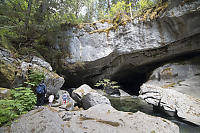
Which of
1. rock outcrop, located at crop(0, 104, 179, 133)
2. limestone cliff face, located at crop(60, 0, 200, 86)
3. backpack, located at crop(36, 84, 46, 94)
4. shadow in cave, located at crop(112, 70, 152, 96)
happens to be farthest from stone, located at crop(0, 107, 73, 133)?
shadow in cave, located at crop(112, 70, 152, 96)

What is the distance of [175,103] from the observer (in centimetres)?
455

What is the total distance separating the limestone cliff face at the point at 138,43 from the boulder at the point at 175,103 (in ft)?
19.8

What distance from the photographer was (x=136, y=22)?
9953 millimetres

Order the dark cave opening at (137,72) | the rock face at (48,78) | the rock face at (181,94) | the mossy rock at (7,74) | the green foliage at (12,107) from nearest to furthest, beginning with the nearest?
the green foliage at (12,107) → the rock face at (181,94) → the mossy rock at (7,74) → the rock face at (48,78) → the dark cave opening at (137,72)

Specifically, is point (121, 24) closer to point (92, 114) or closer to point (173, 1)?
point (173, 1)

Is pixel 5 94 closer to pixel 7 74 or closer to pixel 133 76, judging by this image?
pixel 7 74

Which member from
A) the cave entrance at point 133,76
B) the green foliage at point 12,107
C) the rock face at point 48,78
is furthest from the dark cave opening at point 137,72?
the green foliage at point 12,107

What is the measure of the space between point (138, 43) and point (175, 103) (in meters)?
6.94

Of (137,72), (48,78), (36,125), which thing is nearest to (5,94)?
(36,125)

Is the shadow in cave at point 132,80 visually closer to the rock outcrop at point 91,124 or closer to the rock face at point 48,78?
the rock face at point 48,78

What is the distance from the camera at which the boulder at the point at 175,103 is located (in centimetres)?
402

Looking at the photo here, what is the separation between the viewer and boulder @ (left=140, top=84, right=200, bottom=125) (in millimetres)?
4020

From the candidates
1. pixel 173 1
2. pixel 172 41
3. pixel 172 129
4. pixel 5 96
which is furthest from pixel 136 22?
pixel 5 96

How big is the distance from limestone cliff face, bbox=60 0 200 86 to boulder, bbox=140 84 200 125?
6046 millimetres
